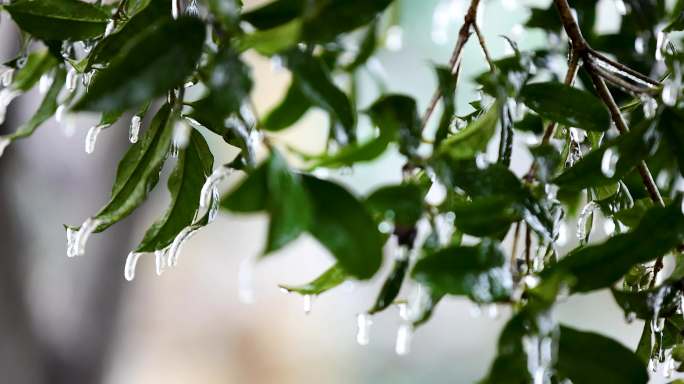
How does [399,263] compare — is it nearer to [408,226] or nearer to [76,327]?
[408,226]

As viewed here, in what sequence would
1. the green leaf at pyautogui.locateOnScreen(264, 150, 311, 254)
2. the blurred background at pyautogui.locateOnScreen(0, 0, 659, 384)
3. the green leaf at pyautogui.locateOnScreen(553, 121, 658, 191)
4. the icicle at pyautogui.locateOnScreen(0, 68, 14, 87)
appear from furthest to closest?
the blurred background at pyautogui.locateOnScreen(0, 0, 659, 384) < the icicle at pyautogui.locateOnScreen(0, 68, 14, 87) < the green leaf at pyautogui.locateOnScreen(553, 121, 658, 191) < the green leaf at pyautogui.locateOnScreen(264, 150, 311, 254)

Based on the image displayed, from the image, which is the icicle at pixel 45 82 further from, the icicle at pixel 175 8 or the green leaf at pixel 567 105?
the green leaf at pixel 567 105

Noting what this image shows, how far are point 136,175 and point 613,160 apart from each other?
26 cm

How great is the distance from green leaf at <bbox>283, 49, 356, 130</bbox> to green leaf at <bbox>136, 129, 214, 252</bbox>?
0.15 m

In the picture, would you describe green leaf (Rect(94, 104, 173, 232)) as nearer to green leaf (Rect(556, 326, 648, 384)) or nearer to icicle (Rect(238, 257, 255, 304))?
icicle (Rect(238, 257, 255, 304))

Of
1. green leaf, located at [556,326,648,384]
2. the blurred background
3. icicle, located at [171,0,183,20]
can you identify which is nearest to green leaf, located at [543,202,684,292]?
green leaf, located at [556,326,648,384]

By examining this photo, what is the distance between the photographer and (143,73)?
12.6 inches

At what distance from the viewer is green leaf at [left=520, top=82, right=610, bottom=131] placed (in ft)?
1.54

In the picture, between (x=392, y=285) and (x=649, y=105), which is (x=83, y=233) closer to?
(x=392, y=285)

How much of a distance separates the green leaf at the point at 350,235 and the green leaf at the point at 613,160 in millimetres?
159

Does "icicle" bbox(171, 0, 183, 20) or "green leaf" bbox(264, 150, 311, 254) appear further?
"icicle" bbox(171, 0, 183, 20)

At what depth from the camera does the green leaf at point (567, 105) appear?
47cm

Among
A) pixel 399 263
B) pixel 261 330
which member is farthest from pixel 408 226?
pixel 261 330

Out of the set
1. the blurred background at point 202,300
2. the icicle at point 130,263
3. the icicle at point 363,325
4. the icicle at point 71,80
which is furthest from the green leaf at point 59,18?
the blurred background at point 202,300
